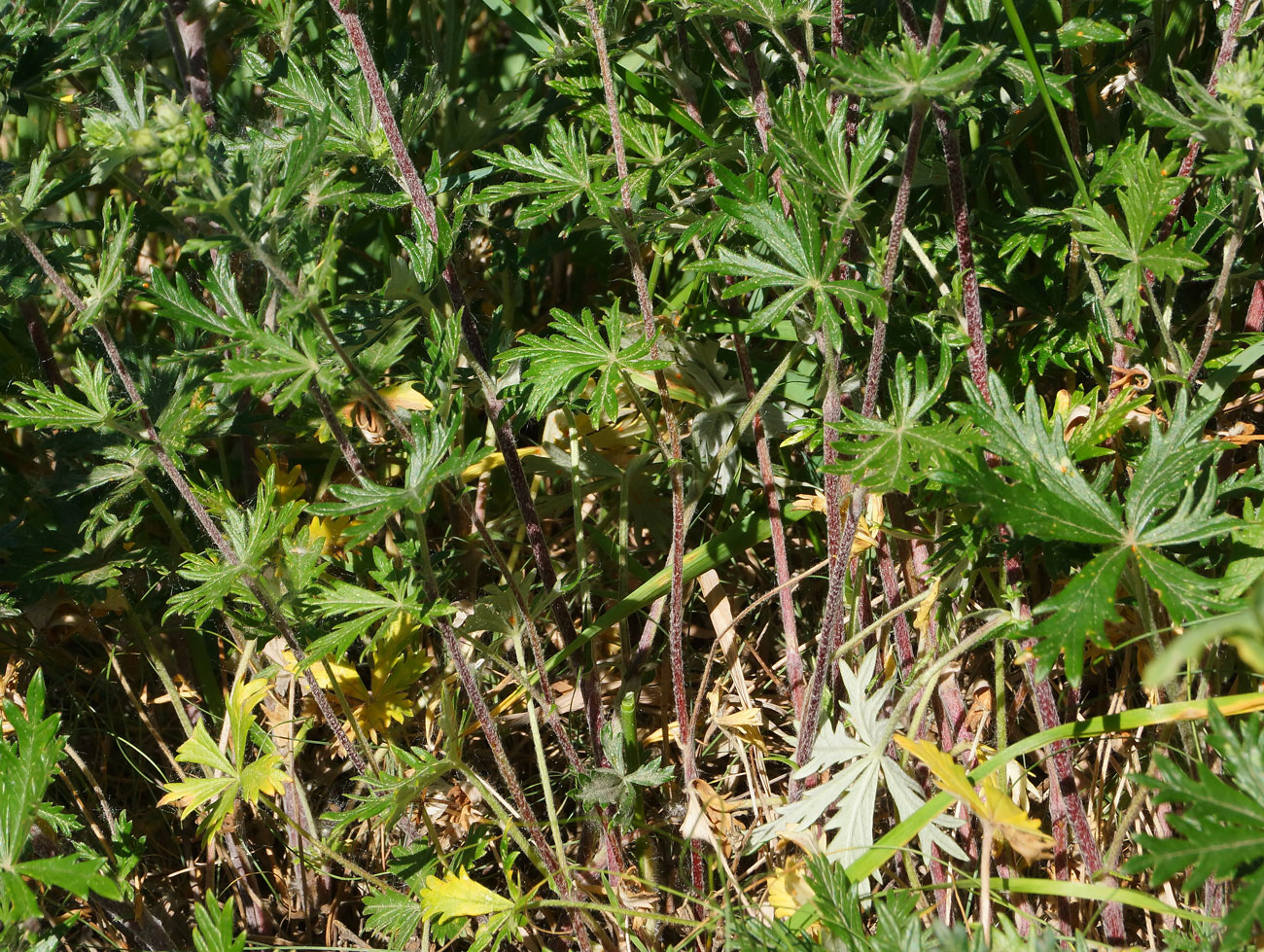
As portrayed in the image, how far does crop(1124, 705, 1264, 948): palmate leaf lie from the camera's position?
964 mm

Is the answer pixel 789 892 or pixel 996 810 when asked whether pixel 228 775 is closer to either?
pixel 789 892

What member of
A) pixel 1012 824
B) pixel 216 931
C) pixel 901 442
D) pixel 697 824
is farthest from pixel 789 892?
pixel 216 931

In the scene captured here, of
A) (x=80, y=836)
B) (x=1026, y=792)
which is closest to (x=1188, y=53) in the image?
(x=1026, y=792)

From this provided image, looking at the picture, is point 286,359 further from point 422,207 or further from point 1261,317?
point 1261,317

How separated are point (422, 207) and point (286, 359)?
30 centimetres

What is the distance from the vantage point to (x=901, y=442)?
1213mm

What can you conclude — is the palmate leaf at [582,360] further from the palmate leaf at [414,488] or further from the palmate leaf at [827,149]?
the palmate leaf at [827,149]

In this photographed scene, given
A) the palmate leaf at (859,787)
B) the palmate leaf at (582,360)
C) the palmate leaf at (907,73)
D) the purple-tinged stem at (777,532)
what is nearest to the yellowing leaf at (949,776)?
the palmate leaf at (859,787)

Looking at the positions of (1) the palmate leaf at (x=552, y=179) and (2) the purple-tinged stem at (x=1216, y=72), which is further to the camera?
(1) the palmate leaf at (x=552, y=179)

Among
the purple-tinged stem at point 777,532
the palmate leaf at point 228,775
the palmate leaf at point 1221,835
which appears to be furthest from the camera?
the purple-tinged stem at point 777,532

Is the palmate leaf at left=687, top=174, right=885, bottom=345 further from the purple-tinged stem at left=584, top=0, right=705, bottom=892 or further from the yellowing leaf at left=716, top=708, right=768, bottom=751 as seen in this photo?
the yellowing leaf at left=716, top=708, right=768, bottom=751

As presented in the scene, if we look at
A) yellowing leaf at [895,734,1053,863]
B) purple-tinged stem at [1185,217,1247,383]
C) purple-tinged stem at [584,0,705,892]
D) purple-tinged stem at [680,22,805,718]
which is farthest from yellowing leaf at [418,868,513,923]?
purple-tinged stem at [1185,217,1247,383]

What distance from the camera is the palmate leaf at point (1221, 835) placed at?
3.16 feet

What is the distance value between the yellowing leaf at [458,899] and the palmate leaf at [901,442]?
0.78 metres
